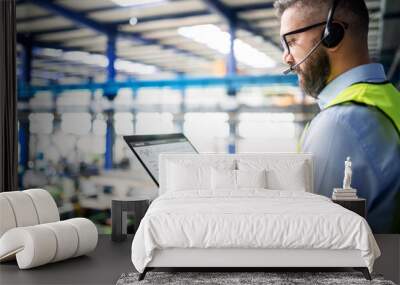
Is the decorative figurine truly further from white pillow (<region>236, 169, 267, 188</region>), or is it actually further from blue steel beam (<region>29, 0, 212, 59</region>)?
blue steel beam (<region>29, 0, 212, 59</region>)

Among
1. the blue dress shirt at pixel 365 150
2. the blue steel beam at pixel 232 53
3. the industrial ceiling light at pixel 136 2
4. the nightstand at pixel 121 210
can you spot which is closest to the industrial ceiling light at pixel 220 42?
the blue steel beam at pixel 232 53

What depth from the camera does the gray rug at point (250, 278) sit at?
3.76m

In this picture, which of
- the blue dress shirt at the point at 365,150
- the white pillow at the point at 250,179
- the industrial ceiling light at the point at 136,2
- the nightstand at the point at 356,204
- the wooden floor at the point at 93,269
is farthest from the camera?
the industrial ceiling light at the point at 136,2

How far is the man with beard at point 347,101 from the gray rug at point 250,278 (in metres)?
1.43

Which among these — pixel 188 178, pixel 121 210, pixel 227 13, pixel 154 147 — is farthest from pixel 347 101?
pixel 121 210

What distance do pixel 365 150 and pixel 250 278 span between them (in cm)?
196

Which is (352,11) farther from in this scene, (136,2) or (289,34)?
(136,2)

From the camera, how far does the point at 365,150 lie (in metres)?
5.20

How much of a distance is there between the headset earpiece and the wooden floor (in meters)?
1.85

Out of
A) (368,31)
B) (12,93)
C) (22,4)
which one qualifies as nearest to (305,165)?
(368,31)

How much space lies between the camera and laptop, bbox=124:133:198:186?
5672mm

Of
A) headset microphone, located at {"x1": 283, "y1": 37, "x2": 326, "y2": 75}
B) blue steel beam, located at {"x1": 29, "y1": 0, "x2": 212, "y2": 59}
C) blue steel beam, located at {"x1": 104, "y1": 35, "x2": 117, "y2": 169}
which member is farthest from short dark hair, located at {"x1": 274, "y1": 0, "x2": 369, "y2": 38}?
blue steel beam, located at {"x1": 104, "y1": 35, "x2": 117, "y2": 169}

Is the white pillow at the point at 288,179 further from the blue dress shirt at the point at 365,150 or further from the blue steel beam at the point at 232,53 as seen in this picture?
the blue steel beam at the point at 232,53

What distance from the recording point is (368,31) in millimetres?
5410
